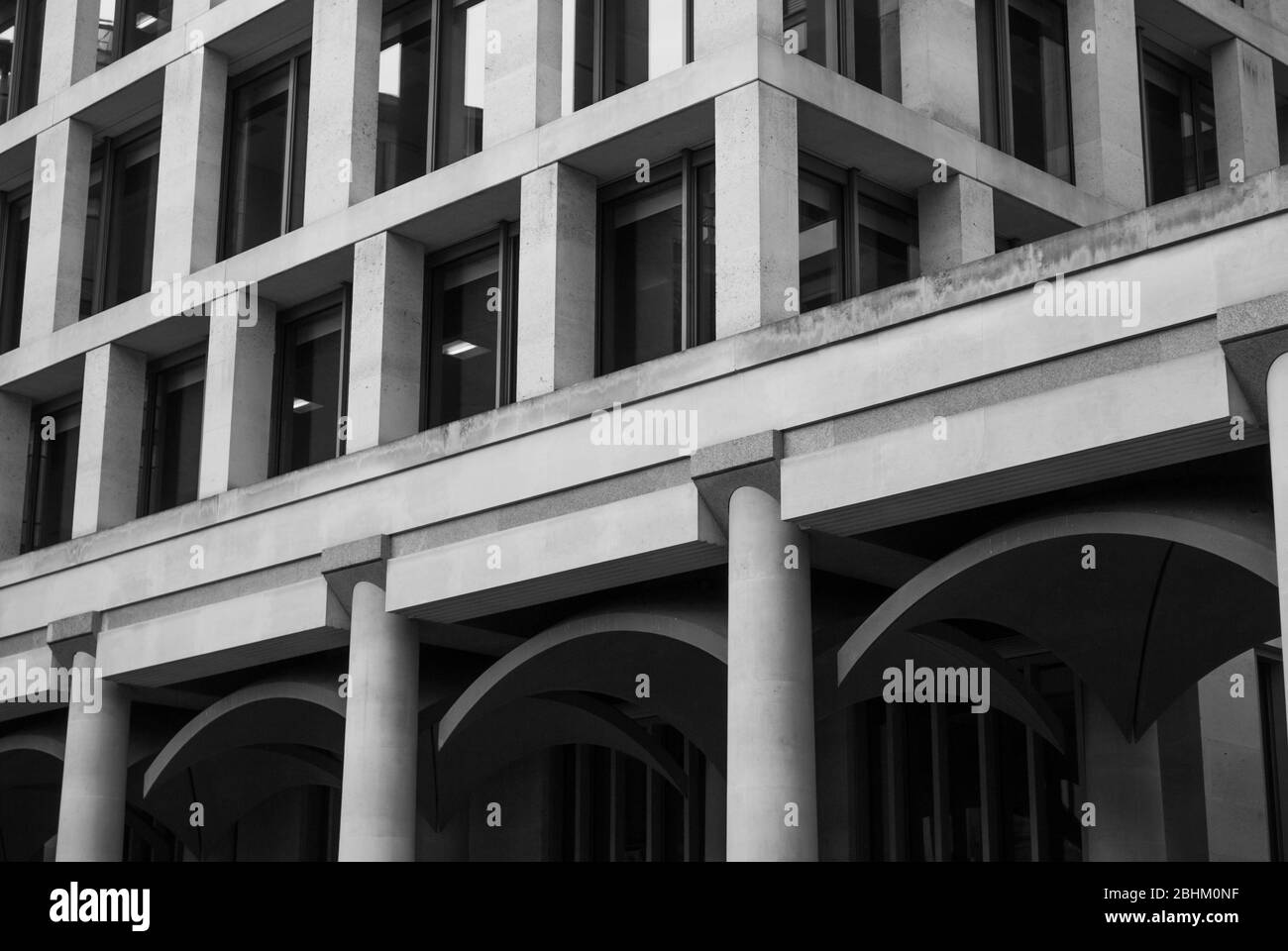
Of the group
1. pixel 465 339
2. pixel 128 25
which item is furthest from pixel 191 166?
pixel 465 339

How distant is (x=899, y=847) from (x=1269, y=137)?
1278 centimetres

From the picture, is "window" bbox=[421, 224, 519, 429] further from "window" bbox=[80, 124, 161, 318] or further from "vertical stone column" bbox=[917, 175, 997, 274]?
"window" bbox=[80, 124, 161, 318]

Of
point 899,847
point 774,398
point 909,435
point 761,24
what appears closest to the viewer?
point 909,435

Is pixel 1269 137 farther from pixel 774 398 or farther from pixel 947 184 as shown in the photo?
pixel 774 398

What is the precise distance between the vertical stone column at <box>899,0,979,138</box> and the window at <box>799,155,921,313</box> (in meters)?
1.28

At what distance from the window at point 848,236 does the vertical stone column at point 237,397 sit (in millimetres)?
9079

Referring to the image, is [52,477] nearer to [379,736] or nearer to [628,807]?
[628,807]

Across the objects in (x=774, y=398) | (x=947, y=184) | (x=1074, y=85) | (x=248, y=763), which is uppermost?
(x=1074, y=85)

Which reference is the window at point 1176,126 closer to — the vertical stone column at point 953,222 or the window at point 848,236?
the vertical stone column at point 953,222

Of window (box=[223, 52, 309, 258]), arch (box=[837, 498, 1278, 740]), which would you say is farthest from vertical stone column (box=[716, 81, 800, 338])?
window (box=[223, 52, 309, 258])

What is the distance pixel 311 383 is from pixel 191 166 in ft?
14.5

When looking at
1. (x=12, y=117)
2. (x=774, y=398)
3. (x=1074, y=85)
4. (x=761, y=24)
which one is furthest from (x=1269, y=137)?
(x=12, y=117)

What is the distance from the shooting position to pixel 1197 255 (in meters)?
17.8
